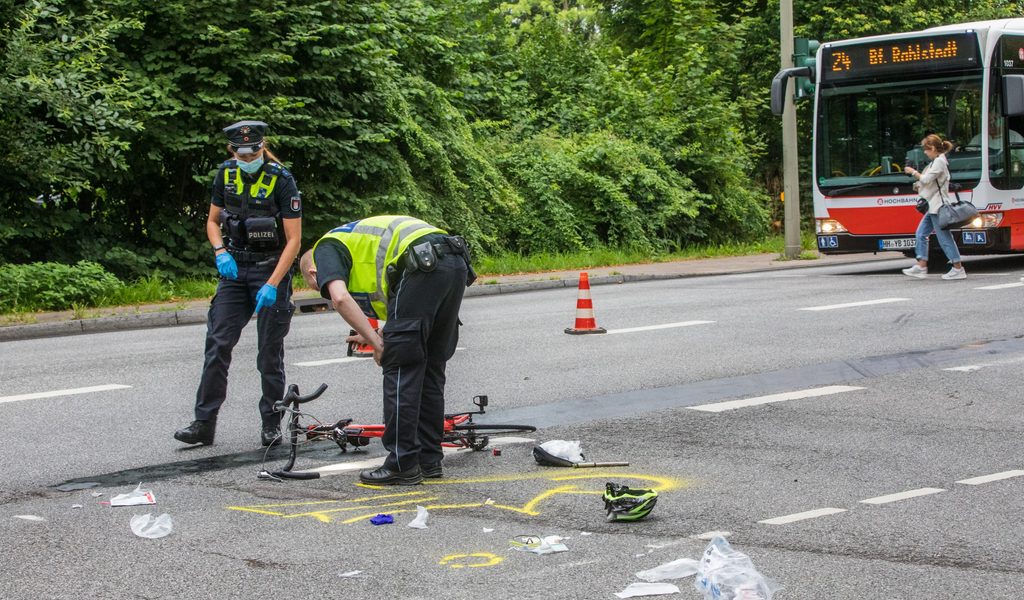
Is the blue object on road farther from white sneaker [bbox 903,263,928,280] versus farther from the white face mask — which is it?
white sneaker [bbox 903,263,928,280]

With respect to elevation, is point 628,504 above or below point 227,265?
below

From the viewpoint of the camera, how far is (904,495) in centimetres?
604

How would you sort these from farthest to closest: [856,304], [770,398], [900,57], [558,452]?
1. [900,57]
2. [856,304]
3. [770,398]
4. [558,452]

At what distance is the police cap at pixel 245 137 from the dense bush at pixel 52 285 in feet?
31.1

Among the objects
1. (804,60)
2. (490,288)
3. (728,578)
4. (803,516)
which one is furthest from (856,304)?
(728,578)

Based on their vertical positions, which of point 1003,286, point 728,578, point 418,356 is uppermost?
point 418,356

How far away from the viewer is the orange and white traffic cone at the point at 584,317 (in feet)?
42.2

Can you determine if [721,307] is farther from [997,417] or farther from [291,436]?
[291,436]

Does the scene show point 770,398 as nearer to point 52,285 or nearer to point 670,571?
point 670,571

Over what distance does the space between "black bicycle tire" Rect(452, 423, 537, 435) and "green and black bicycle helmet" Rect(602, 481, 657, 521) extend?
1.66 m

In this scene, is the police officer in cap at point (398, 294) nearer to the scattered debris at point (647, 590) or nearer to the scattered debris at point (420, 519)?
the scattered debris at point (420, 519)

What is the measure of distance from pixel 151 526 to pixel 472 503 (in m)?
1.42

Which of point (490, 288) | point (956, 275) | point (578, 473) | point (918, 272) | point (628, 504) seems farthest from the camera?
point (490, 288)

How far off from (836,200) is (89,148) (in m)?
10.3
